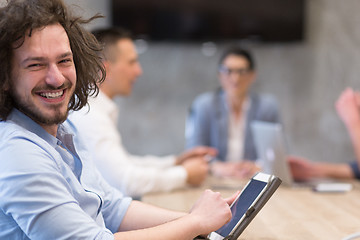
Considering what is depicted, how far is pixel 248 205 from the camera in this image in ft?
4.50

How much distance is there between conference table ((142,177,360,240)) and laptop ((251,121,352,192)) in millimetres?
41

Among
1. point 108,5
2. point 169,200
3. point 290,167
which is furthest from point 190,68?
point 169,200

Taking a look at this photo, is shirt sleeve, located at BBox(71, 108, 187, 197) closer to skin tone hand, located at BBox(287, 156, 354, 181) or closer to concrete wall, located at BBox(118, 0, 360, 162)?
skin tone hand, located at BBox(287, 156, 354, 181)

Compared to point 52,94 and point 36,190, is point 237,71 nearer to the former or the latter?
point 52,94

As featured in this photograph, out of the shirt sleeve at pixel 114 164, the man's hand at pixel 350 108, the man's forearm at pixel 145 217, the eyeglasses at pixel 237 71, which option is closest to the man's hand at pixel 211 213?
the man's forearm at pixel 145 217

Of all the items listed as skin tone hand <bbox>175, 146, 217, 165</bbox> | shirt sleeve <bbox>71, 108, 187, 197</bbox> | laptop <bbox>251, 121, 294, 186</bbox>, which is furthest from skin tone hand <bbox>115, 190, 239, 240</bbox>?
skin tone hand <bbox>175, 146, 217, 165</bbox>

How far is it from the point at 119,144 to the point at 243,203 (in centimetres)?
110

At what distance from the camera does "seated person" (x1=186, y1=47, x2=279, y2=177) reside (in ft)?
11.5

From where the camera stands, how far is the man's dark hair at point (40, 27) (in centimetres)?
119

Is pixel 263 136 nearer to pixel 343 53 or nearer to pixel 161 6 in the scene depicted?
pixel 343 53

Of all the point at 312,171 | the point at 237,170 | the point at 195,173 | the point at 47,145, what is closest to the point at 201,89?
the point at 237,170

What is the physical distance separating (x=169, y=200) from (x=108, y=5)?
275 cm

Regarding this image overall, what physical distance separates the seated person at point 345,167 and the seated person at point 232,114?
0.75 meters

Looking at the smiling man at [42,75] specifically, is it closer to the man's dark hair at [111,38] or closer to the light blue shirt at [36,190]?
the light blue shirt at [36,190]
